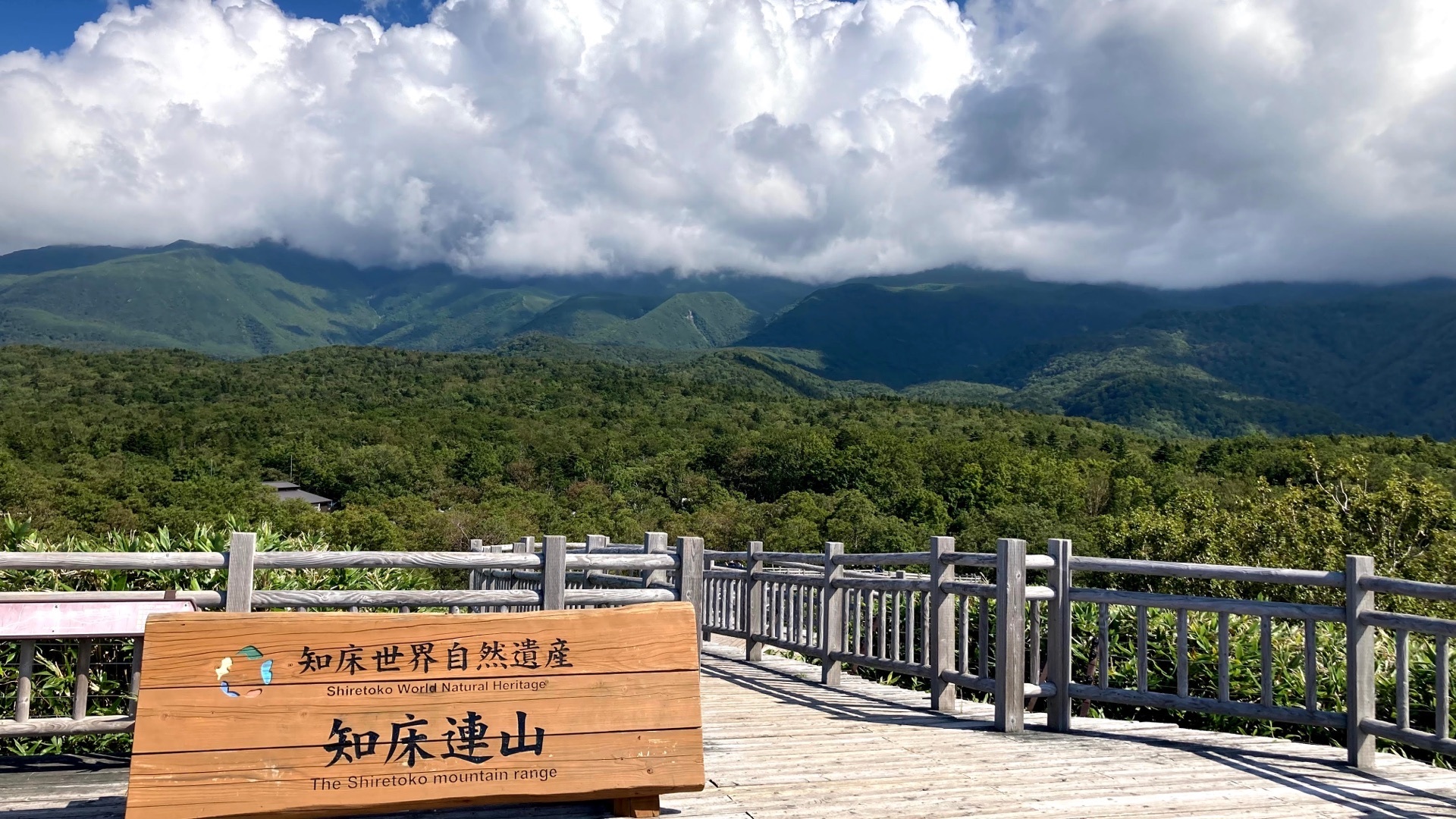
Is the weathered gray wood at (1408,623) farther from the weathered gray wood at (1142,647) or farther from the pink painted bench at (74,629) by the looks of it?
the pink painted bench at (74,629)

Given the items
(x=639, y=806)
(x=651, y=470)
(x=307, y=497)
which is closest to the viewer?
(x=639, y=806)

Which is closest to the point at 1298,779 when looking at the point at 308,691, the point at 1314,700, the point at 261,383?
the point at 1314,700

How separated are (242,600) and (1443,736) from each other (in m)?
6.25

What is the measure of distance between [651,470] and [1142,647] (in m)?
74.2

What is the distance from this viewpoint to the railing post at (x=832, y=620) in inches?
363

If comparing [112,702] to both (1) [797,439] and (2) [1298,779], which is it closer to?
(2) [1298,779]

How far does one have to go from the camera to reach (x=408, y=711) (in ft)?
13.4

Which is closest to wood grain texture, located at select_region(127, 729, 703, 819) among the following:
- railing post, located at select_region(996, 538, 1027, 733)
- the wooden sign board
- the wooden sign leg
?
the wooden sign board

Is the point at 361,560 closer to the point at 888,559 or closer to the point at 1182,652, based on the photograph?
the point at 888,559

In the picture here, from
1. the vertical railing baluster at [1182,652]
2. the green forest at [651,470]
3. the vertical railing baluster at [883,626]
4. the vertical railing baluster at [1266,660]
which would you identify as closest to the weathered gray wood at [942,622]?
the vertical railing baluster at [883,626]

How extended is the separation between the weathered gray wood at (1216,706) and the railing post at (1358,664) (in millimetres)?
112

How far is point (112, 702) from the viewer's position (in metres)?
6.33

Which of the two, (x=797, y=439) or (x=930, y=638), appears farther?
(x=797, y=439)

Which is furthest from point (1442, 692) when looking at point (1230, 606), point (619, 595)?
point (619, 595)
